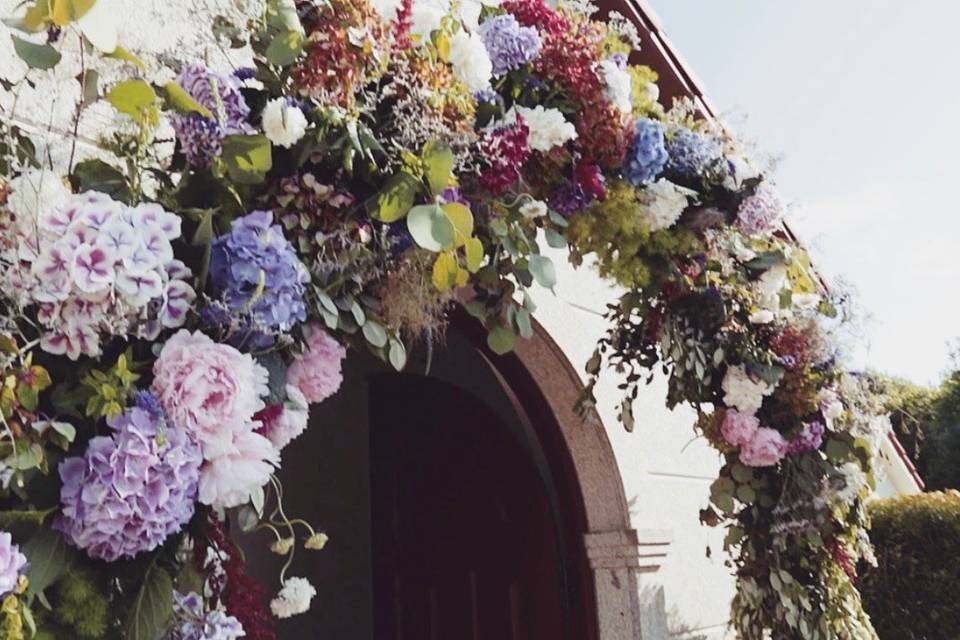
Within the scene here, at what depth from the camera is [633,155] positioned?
203 cm

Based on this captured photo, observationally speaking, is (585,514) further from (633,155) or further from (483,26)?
(483,26)

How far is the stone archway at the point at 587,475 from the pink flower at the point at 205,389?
1856mm

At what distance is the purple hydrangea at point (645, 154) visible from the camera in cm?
202

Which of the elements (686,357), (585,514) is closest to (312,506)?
(585,514)

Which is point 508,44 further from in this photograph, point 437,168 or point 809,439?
point 809,439

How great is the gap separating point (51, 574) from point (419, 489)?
3.09 meters

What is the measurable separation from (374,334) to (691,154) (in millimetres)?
1077

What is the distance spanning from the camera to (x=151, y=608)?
1.16 m

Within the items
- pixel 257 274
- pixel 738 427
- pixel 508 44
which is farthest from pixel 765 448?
pixel 257 274

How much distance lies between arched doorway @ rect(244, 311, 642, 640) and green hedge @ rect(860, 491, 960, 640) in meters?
3.42

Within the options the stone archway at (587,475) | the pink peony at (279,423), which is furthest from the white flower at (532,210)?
the stone archway at (587,475)

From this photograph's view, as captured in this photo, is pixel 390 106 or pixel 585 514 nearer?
pixel 390 106

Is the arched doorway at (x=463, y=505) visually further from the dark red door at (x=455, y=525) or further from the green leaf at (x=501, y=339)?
the green leaf at (x=501, y=339)

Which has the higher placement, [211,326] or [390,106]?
[390,106]
